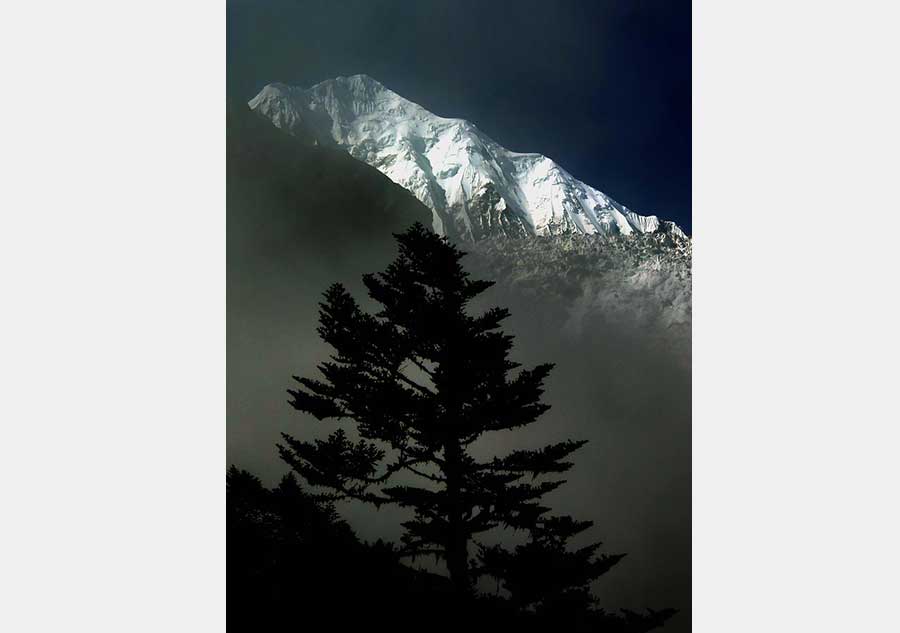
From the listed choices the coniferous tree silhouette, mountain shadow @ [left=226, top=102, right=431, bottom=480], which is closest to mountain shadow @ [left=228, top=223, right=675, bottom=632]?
the coniferous tree silhouette

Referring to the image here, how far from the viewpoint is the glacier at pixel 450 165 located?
15.7 ft

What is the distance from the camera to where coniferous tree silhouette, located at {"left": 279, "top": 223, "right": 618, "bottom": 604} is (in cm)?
446

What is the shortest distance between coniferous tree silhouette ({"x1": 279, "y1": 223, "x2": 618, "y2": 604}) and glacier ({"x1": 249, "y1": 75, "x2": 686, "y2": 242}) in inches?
12.2

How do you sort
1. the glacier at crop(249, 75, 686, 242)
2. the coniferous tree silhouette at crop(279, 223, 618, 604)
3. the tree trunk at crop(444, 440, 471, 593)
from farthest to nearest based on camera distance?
the glacier at crop(249, 75, 686, 242) < the coniferous tree silhouette at crop(279, 223, 618, 604) < the tree trunk at crop(444, 440, 471, 593)

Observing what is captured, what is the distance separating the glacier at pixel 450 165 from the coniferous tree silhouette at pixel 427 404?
0.31 metres

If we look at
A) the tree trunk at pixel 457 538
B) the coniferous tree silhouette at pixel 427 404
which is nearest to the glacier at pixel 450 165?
the coniferous tree silhouette at pixel 427 404

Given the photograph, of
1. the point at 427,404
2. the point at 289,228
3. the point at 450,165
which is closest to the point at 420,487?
the point at 427,404

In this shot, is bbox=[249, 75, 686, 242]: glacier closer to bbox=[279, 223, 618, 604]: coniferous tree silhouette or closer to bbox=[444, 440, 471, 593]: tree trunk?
bbox=[279, 223, 618, 604]: coniferous tree silhouette

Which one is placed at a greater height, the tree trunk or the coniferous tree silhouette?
the coniferous tree silhouette
